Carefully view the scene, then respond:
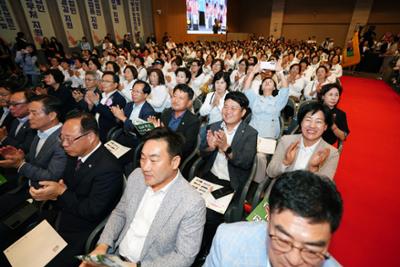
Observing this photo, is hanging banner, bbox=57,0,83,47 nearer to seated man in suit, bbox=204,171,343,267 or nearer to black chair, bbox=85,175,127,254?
black chair, bbox=85,175,127,254

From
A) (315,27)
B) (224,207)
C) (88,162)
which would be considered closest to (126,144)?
(88,162)

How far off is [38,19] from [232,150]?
1102 cm

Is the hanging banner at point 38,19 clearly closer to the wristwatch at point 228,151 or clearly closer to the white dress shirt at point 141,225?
the wristwatch at point 228,151

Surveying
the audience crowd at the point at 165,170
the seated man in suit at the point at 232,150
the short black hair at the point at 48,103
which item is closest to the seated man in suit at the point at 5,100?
the audience crowd at the point at 165,170

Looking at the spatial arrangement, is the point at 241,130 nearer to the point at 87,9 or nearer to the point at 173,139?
the point at 173,139

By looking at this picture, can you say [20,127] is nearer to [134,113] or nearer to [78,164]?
[134,113]

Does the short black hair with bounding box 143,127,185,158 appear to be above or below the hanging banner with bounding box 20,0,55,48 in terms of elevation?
below

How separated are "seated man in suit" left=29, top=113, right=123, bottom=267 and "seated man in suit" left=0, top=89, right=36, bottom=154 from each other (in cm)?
142

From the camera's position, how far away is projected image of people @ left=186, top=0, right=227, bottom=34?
16.3 m

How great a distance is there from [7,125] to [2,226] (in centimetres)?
237

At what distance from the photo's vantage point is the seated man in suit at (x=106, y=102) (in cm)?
332

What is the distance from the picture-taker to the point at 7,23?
8102mm

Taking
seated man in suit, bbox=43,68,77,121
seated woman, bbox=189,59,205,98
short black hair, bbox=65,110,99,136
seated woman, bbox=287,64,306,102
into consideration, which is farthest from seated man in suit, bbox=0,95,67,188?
seated woman, bbox=287,64,306,102

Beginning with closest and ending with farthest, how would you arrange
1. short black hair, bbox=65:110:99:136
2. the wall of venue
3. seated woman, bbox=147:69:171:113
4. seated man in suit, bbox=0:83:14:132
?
short black hair, bbox=65:110:99:136 < seated man in suit, bbox=0:83:14:132 < seated woman, bbox=147:69:171:113 < the wall of venue
